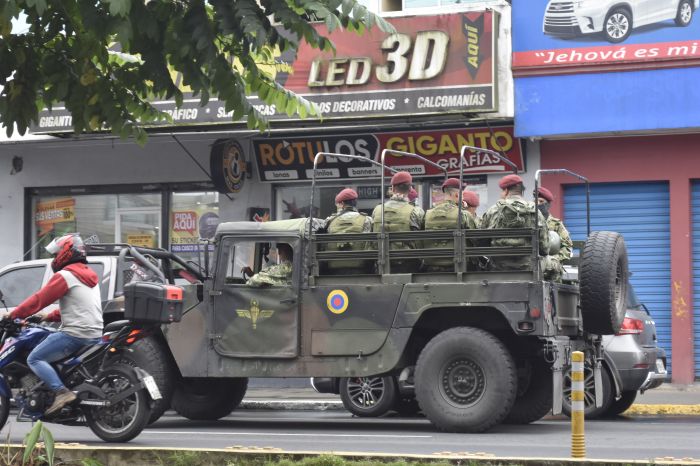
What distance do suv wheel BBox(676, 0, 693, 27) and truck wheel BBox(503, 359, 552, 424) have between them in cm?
755

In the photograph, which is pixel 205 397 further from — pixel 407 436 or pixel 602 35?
pixel 602 35

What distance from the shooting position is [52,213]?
22781 mm

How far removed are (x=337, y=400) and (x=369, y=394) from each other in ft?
9.55

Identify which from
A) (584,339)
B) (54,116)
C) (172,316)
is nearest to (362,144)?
(54,116)

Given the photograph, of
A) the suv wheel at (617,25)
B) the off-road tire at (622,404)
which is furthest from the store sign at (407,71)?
the off-road tire at (622,404)

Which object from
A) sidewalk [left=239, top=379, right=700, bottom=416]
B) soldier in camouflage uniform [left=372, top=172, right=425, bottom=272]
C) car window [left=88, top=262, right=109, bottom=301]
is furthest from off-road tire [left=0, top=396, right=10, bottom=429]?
sidewalk [left=239, top=379, right=700, bottom=416]

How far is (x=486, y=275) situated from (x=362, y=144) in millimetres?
8789

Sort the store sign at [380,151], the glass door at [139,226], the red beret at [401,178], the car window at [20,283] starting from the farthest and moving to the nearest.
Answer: the glass door at [139,226] < the store sign at [380,151] < the car window at [20,283] < the red beret at [401,178]

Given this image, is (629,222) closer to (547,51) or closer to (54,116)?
(547,51)

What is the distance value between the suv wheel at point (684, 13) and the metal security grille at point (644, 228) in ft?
8.14

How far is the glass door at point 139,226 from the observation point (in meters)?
22.0

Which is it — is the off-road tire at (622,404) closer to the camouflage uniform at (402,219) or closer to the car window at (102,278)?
the camouflage uniform at (402,219)

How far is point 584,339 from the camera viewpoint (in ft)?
40.8

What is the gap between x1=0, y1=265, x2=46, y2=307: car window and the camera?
15.0 metres
